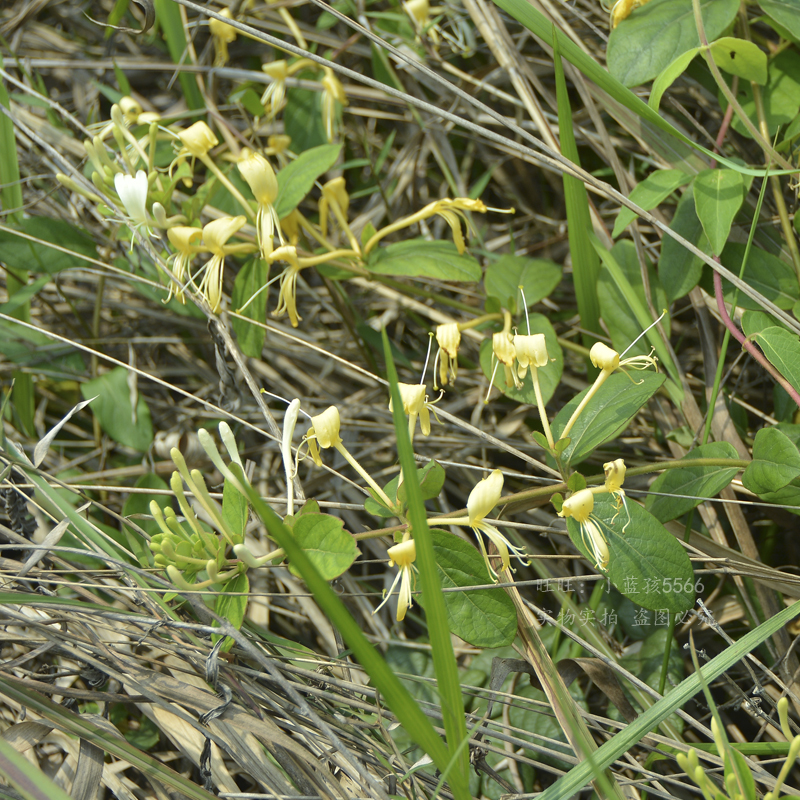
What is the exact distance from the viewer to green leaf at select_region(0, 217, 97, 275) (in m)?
1.45

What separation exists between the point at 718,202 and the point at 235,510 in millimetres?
905

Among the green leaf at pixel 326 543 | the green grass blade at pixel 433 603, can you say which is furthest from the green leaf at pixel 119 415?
the green grass blade at pixel 433 603

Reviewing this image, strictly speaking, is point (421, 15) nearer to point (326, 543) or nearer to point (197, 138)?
point (197, 138)

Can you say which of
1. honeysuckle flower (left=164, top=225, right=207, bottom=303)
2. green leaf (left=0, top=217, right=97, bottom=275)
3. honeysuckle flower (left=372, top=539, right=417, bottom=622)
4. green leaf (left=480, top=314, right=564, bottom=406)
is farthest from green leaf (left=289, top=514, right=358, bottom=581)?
green leaf (left=0, top=217, right=97, bottom=275)

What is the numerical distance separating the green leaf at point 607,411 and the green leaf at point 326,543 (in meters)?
0.36

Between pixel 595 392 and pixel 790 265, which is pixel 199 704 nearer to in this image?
pixel 595 392

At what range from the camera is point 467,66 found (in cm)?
170

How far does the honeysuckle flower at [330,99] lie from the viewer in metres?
1.48

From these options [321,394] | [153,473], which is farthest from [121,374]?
[321,394]

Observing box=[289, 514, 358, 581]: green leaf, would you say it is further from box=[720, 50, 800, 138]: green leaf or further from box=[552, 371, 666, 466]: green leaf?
box=[720, 50, 800, 138]: green leaf

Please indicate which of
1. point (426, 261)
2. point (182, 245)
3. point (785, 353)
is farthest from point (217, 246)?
point (785, 353)

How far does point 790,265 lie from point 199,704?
1.22 meters

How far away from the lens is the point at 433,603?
28.1 inches

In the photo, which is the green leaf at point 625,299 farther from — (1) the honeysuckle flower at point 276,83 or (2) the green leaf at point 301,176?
(1) the honeysuckle flower at point 276,83
